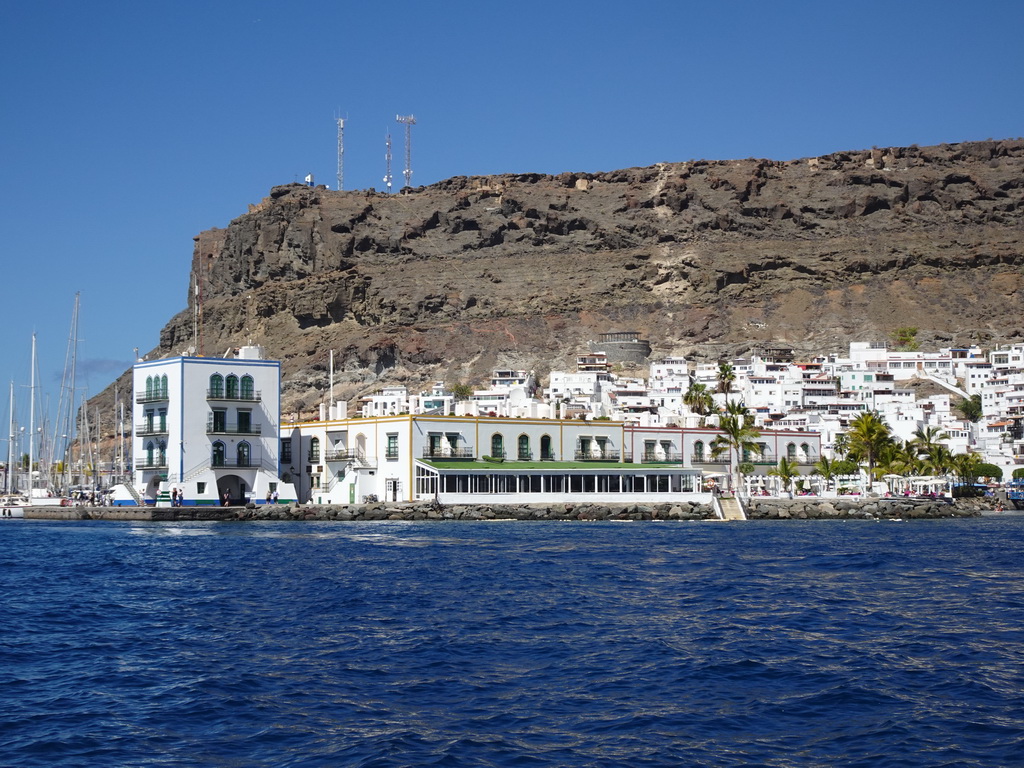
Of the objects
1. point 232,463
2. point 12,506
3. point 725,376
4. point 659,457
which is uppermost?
point 725,376

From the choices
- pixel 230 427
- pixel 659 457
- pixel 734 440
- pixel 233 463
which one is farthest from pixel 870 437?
pixel 230 427

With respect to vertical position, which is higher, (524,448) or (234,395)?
(234,395)

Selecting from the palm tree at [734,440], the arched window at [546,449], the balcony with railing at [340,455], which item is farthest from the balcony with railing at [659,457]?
the balcony with railing at [340,455]

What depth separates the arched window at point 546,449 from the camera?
267ft

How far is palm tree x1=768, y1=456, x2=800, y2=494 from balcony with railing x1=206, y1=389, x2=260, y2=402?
127 ft

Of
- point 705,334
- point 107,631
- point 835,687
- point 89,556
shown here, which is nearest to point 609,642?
point 835,687

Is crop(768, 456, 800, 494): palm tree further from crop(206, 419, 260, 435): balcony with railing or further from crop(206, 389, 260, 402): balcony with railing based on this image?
crop(206, 389, 260, 402): balcony with railing

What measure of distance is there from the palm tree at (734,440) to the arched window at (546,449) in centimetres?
1387

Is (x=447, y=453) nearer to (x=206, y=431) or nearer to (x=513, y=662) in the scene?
(x=206, y=431)

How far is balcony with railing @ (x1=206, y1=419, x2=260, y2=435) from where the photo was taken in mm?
76000

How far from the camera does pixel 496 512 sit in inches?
2844

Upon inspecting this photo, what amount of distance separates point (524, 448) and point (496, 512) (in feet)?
30.0

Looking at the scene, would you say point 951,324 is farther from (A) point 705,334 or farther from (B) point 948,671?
(B) point 948,671

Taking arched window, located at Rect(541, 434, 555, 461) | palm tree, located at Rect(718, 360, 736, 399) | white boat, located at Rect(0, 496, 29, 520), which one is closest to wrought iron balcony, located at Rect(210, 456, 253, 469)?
arched window, located at Rect(541, 434, 555, 461)
